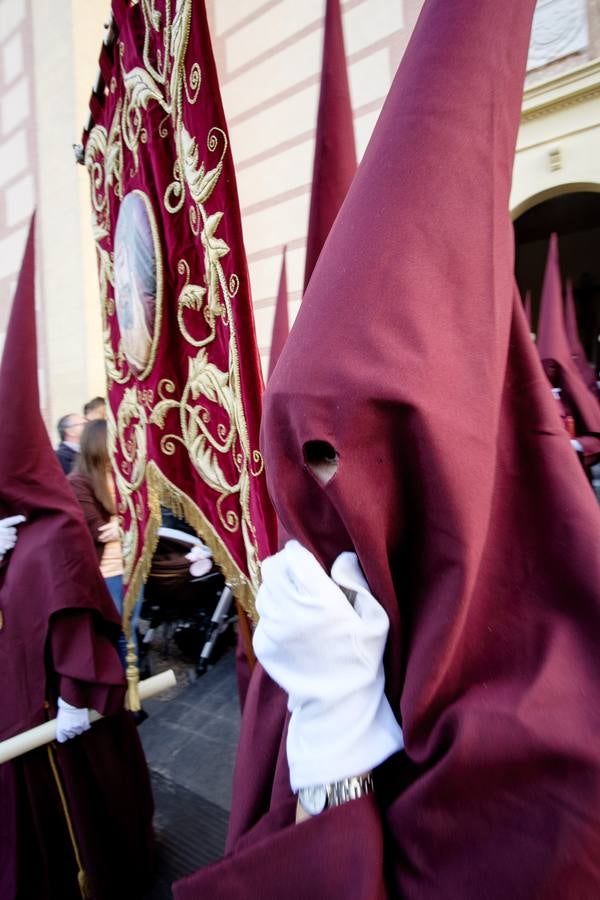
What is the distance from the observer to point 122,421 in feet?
5.11

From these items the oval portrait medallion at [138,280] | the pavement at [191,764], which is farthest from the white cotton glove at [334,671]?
the pavement at [191,764]

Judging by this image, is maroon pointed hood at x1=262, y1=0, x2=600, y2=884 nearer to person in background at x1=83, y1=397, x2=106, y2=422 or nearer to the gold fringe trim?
the gold fringe trim

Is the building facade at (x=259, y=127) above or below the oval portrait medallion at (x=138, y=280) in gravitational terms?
above

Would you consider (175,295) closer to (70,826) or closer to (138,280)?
(138,280)

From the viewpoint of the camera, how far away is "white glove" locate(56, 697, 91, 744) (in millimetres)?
1499

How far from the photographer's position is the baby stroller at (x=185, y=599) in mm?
3184

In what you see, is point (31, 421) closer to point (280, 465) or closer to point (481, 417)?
point (280, 465)

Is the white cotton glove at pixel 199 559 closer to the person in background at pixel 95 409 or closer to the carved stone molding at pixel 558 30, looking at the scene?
the person in background at pixel 95 409

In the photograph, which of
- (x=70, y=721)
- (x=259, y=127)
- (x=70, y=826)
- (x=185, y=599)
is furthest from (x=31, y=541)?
(x=259, y=127)

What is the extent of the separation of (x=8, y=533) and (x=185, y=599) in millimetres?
1852

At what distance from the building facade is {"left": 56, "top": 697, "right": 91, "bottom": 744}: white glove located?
→ 2999mm

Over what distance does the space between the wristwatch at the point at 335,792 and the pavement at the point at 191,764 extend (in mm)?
1690

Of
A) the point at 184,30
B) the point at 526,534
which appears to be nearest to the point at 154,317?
the point at 184,30

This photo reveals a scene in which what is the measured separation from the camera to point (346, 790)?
53 centimetres
